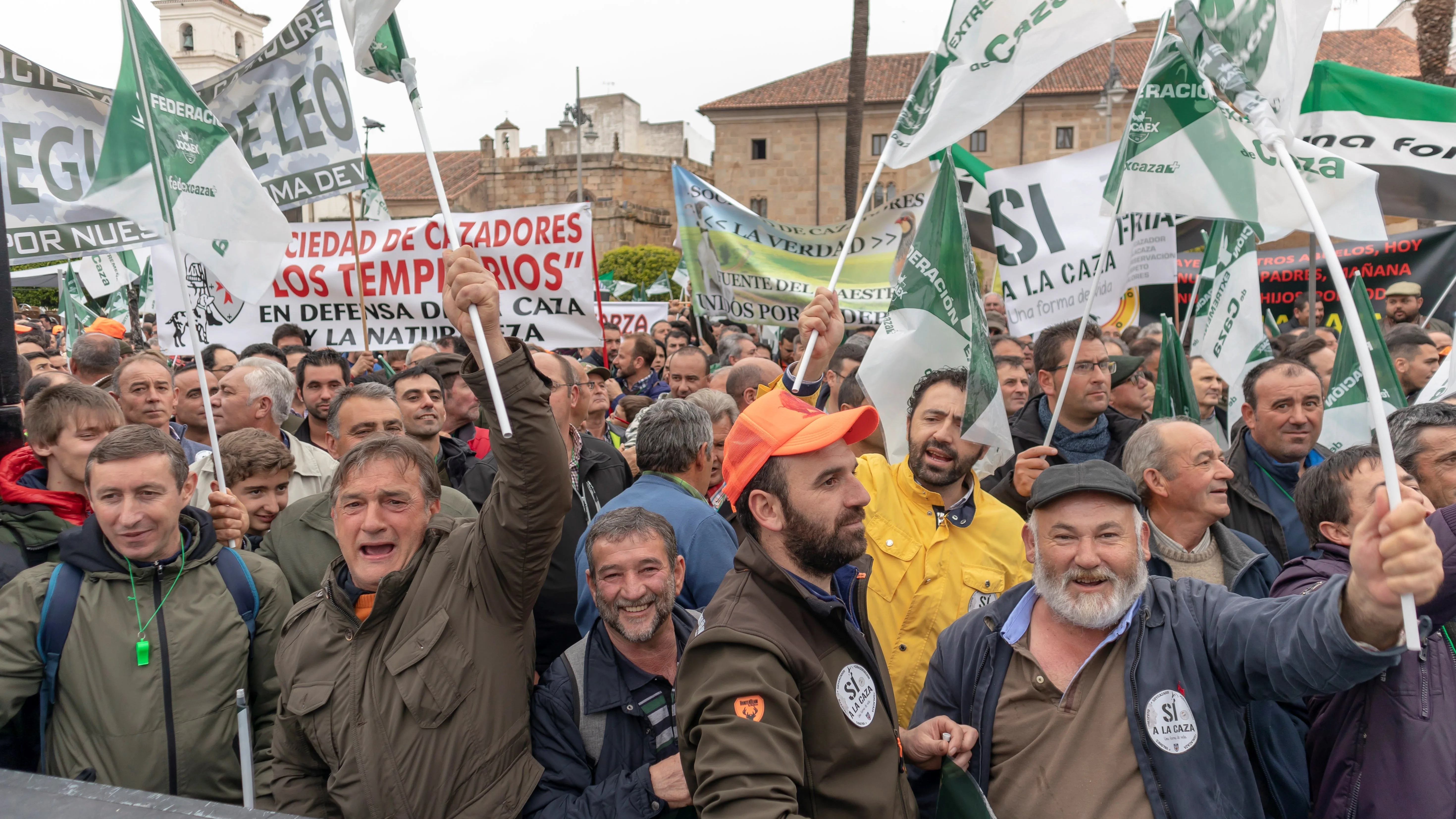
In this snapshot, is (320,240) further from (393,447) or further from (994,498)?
(994,498)

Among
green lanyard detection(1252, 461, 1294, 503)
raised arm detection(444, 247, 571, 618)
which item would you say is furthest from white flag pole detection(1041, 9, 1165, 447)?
raised arm detection(444, 247, 571, 618)

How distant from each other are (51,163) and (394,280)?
→ 8.30 ft

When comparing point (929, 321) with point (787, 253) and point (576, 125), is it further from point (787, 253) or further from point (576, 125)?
point (576, 125)

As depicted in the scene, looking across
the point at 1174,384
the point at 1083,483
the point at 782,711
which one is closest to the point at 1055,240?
the point at 1174,384

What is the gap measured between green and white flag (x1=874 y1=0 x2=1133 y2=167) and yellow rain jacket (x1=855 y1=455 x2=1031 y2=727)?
5.11ft

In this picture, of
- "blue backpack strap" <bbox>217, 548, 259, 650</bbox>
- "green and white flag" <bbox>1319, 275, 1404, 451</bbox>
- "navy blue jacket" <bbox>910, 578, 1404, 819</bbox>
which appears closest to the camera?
"navy blue jacket" <bbox>910, 578, 1404, 819</bbox>

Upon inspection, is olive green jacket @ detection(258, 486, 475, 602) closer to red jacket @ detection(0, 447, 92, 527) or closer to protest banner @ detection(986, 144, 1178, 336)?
red jacket @ detection(0, 447, 92, 527)

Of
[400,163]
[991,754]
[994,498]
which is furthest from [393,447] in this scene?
[400,163]

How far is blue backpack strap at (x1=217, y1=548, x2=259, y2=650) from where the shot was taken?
314cm

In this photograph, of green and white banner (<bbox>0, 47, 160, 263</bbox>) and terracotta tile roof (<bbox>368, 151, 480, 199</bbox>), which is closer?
green and white banner (<bbox>0, 47, 160, 263</bbox>)

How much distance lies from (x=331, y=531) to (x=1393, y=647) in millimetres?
3254

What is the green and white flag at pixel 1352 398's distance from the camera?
505 cm

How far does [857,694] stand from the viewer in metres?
2.18

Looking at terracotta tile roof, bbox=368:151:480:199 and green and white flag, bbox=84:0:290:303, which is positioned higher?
terracotta tile roof, bbox=368:151:480:199
